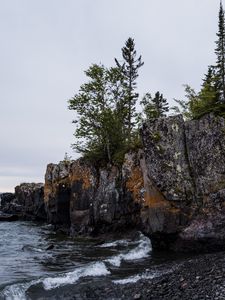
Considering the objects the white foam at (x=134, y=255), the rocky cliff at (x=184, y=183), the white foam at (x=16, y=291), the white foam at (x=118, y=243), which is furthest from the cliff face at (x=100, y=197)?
the white foam at (x=16, y=291)

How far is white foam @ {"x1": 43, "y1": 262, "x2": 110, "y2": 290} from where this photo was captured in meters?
16.5

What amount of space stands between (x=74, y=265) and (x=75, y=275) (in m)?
3.78

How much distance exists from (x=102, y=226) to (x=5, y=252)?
10.3 meters

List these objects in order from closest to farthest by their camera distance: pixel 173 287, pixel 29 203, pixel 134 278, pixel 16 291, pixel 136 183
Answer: pixel 173 287 → pixel 16 291 → pixel 134 278 → pixel 136 183 → pixel 29 203

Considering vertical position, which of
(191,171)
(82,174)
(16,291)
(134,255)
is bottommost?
(16,291)

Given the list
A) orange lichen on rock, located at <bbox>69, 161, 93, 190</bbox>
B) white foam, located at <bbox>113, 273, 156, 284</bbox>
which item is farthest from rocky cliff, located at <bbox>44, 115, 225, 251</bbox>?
orange lichen on rock, located at <bbox>69, 161, 93, 190</bbox>

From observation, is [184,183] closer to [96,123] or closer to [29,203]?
[96,123]

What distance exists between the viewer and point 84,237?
3575 cm

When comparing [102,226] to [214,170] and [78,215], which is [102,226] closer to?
[78,215]

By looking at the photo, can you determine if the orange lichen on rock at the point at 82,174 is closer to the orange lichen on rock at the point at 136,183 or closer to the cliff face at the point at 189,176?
the orange lichen on rock at the point at 136,183

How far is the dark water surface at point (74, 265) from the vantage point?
16.3 m

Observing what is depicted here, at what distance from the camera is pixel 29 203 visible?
234ft

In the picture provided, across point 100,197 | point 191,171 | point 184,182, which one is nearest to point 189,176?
point 191,171

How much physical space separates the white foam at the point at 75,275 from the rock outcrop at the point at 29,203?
47986mm
